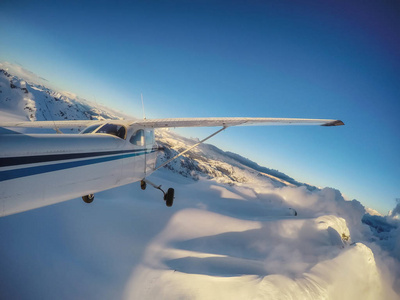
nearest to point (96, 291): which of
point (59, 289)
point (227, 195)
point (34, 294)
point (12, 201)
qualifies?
point (59, 289)

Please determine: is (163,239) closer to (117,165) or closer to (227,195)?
(117,165)

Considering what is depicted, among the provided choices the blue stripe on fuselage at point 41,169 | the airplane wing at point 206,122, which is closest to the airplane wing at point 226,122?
the airplane wing at point 206,122

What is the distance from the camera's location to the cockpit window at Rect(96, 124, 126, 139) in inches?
131

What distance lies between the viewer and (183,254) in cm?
501

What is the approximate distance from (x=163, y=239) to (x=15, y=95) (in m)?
55.4

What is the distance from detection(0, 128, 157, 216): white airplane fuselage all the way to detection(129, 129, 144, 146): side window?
0.84 metres

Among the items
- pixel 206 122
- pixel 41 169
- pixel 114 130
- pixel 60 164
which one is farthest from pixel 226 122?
pixel 41 169

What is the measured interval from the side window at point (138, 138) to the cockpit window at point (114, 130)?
10.3 inches

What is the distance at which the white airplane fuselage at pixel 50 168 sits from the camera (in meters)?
1.31

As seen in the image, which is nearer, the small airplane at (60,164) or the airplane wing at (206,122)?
the small airplane at (60,164)

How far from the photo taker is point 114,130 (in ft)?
11.2

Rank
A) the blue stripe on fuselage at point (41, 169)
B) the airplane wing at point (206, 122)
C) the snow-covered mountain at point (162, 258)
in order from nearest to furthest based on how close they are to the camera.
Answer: the blue stripe on fuselage at point (41, 169)
the snow-covered mountain at point (162, 258)
the airplane wing at point (206, 122)

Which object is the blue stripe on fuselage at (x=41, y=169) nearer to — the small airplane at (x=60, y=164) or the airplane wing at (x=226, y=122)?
the small airplane at (x=60, y=164)

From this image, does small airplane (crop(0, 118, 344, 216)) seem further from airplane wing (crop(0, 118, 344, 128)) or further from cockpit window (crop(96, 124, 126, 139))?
airplane wing (crop(0, 118, 344, 128))
